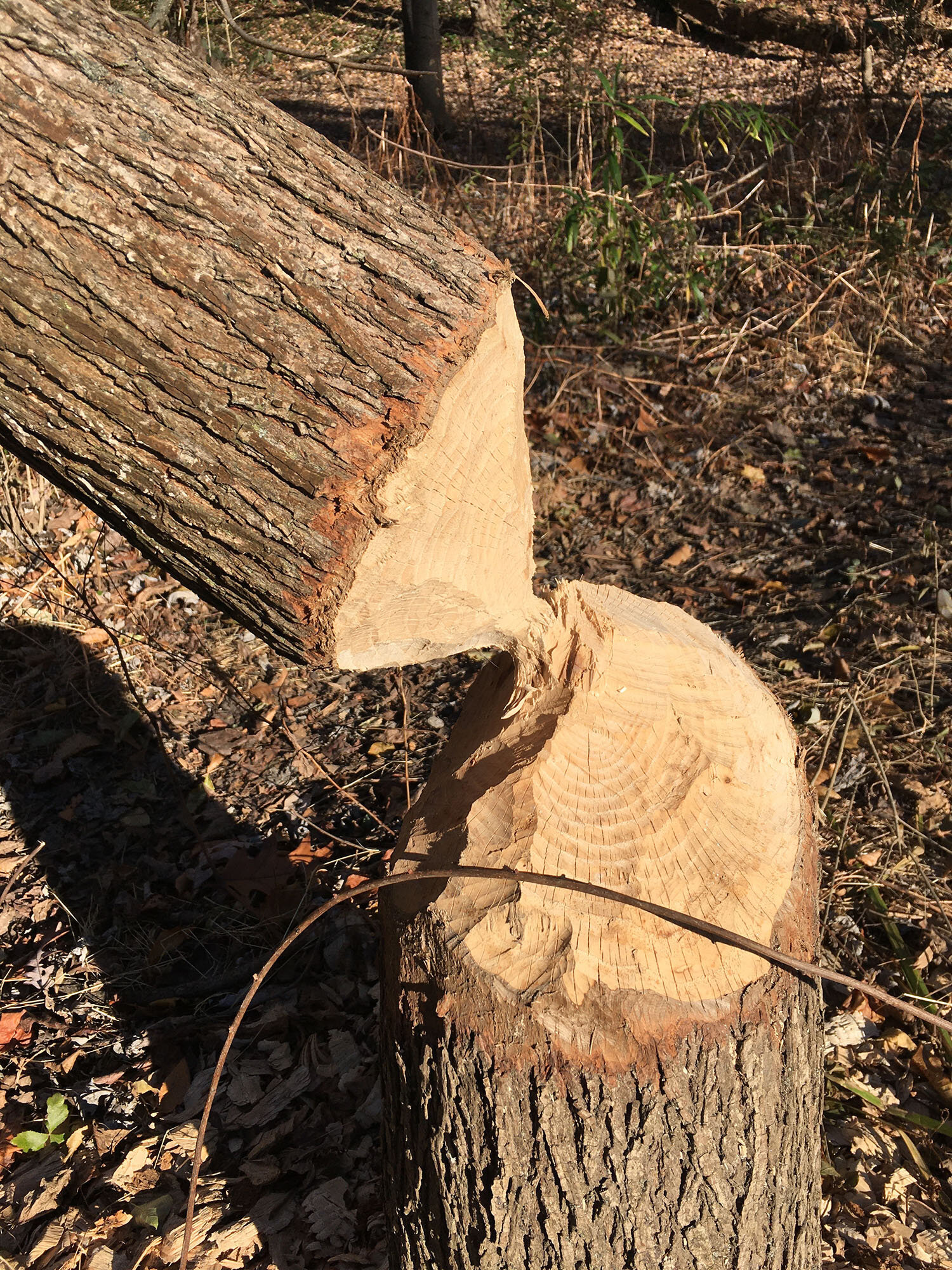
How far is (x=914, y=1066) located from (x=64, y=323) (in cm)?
217

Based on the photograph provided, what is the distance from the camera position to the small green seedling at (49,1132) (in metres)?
1.98

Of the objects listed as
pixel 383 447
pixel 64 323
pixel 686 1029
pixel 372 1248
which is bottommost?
pixel 372 1248

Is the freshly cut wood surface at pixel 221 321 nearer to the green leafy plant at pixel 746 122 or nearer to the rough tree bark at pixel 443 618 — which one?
the rough tree bark at pixel 443 618

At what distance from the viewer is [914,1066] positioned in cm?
197

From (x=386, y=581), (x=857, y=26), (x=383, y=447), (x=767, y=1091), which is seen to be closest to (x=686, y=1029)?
(x=767, y=1091)

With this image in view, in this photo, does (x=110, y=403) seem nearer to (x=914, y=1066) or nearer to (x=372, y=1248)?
(x=372, y=1248)

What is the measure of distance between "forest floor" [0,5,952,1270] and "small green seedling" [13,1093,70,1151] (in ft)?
0.04

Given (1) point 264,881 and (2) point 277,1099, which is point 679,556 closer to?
(1) point 264,881

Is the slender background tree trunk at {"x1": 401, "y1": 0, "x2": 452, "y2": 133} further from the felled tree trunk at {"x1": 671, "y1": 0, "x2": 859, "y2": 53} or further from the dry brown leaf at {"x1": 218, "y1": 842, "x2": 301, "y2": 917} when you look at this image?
the dry brown leaf at {"x1": 218, "y1": 842, "x2": 301, "y2": 917}

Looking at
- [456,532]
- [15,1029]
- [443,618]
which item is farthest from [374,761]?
[456,532]

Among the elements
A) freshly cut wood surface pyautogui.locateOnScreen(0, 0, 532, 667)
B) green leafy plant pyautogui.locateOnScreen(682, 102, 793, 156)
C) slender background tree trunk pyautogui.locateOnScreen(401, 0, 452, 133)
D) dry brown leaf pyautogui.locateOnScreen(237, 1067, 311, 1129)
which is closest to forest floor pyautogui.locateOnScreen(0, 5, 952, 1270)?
dry brown leaf pyautogui.locateOnScreen(237, 1067, 311, 1129)

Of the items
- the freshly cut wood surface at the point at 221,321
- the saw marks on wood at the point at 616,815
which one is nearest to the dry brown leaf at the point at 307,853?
the saw marks on wood at the point at 616,815

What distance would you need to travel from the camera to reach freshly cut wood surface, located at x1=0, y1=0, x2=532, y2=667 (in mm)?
987

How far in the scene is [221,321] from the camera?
40.7 inches
